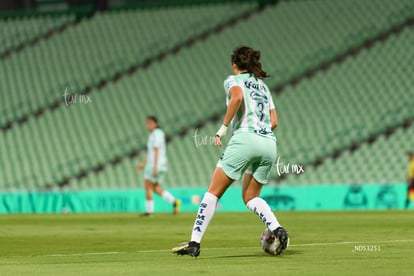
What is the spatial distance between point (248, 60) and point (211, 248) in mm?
2544

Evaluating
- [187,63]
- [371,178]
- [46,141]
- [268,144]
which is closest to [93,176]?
[46,141]

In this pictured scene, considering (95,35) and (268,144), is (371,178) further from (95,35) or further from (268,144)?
(268,144)

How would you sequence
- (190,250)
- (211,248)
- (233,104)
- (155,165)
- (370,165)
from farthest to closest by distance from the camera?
(370,165) < (155,165) < (211,248) < (233,104) < (190,250)

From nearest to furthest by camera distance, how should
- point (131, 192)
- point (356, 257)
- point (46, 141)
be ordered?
point (356, 257) < point (131, 192) < point (46, 141)

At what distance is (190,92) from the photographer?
33094 millimetres

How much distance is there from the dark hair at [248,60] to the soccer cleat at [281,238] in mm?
1654

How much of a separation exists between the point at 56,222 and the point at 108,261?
10275mm

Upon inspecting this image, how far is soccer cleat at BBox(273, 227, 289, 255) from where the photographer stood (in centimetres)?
1041

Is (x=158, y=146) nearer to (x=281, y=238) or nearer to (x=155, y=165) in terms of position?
(x=155, y=165)

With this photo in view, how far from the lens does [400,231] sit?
1481 centimetres

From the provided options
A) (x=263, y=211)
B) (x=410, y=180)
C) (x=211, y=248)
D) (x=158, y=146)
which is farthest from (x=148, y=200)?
(x=263, y=211)

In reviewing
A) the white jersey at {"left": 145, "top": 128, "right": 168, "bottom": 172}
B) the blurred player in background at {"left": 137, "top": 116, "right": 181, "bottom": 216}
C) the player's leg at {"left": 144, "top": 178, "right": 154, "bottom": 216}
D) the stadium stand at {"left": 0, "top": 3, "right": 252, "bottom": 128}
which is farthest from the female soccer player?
the stadium stand at {"left": 0, "top": 3, "right": 252, "bottom": 128}

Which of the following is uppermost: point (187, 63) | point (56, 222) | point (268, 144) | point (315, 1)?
point (315, 1)

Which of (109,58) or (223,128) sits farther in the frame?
(109,58)
